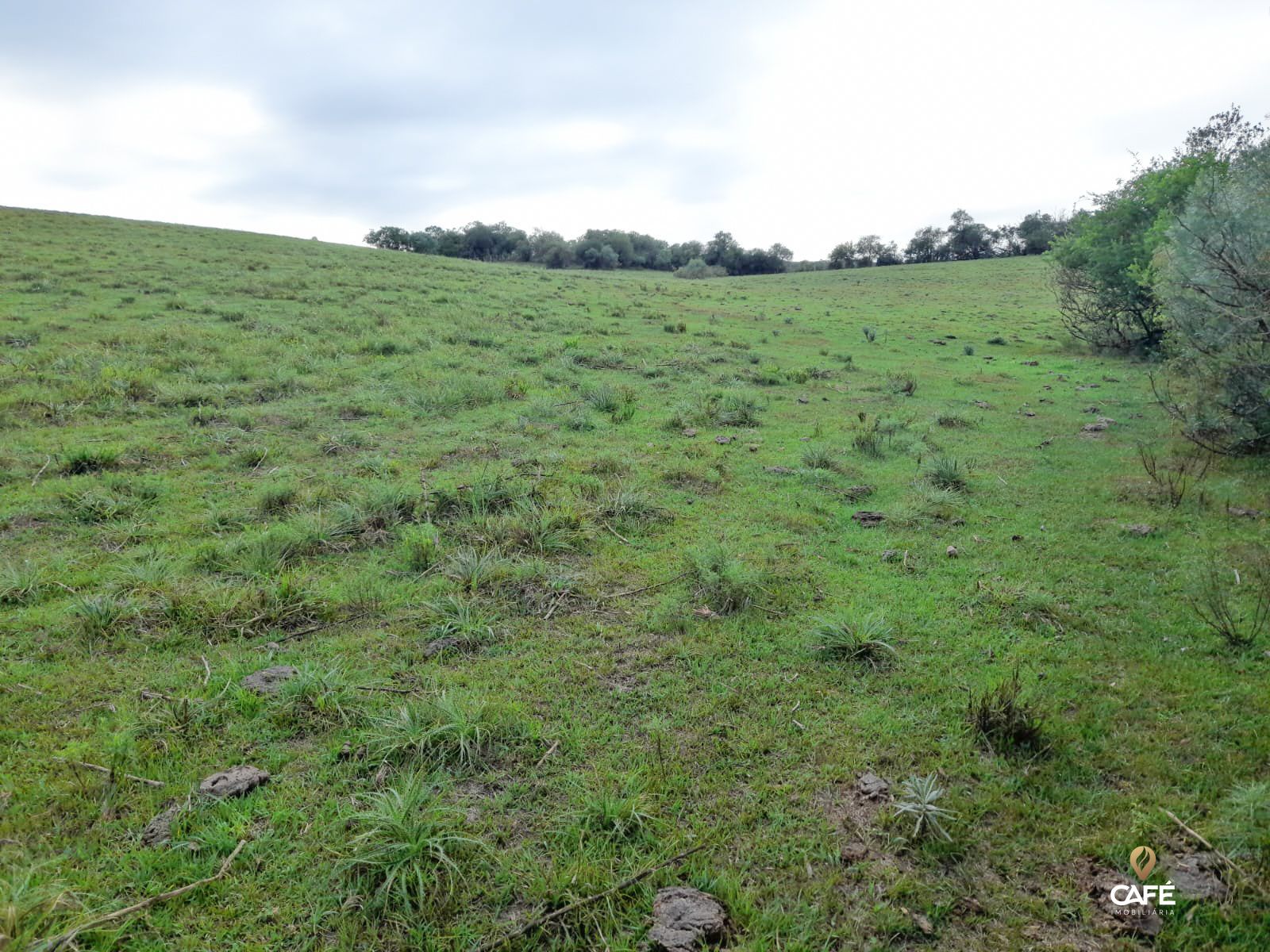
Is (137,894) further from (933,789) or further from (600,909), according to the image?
(933,789)

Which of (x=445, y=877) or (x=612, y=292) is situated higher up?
(x=612, y=292)

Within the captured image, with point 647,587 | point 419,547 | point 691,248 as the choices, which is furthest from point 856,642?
point 691,248

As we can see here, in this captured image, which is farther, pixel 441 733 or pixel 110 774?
pixel 441 733

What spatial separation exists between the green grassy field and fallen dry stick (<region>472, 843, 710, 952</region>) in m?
0.04

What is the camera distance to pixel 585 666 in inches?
203

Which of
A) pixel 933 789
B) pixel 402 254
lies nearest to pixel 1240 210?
pixel 933 789

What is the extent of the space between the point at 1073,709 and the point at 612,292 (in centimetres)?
3249

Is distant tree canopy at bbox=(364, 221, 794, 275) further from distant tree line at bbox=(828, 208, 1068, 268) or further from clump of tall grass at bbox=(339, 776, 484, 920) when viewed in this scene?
clump of tall grass at bbox=(339, 776, 484, 920)

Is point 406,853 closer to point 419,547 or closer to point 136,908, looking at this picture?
point 136,908

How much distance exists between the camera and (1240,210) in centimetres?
984

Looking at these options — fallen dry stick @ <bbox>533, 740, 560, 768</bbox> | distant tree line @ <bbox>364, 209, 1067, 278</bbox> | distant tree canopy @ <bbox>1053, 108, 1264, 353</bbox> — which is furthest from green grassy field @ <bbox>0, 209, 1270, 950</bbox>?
distant tree line @ <bbox>364, 209, 1067, 278</bbox>

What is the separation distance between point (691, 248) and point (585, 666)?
9079 centimetres

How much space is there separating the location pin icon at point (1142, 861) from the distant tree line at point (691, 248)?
6903 cm

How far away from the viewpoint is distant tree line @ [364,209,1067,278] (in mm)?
72188
